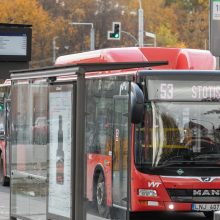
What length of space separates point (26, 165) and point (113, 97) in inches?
74.8

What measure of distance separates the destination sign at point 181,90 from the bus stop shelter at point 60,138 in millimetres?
1955

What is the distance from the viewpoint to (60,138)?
10.8 m

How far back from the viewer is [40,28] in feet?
269

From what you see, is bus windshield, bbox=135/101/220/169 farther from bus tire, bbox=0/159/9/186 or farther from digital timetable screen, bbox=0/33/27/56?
bus tire, bbox=0/159/9/186

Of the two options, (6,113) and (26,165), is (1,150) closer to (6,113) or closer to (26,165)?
(6,113)

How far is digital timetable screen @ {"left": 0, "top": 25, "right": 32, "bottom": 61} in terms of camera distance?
56.5ft

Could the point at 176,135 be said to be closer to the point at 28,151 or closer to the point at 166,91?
the point at 166,91

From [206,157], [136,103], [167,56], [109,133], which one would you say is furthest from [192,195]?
[167,56]

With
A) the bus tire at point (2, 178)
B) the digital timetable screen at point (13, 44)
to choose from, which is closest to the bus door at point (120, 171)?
the digital timetable screen at point (13, 44)

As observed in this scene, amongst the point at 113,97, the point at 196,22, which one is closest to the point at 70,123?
the point at 113,97

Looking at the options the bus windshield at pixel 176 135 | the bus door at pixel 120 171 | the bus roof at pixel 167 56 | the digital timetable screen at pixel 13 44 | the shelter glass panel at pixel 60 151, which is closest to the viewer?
the bus door at pixel 120 171

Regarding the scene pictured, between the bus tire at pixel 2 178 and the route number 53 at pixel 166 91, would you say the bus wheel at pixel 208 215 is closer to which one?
the route number 53 at pixel 166 91

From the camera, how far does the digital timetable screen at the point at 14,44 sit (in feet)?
56.5

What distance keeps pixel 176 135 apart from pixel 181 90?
78 centimetres
